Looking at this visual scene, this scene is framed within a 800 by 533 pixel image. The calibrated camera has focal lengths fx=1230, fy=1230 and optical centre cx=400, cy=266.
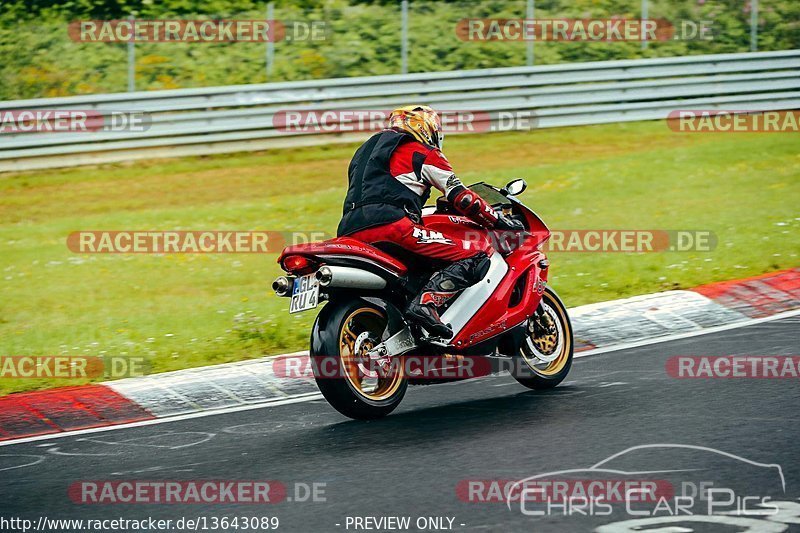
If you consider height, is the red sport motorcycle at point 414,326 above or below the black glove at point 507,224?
below

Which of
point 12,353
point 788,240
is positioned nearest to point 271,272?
point 12,353

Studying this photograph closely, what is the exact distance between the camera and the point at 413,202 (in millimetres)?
8055

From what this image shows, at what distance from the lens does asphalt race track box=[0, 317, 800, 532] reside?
5.93 m

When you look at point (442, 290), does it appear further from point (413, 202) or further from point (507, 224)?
point (507, 224)

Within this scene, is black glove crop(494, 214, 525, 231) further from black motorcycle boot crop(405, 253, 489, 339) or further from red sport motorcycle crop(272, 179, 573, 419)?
black motorcycle boot crop(405, 253, 489, 339)

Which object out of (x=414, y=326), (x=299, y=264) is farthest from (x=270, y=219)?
(x=299, y=264)

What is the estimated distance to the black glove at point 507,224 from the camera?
8516mm

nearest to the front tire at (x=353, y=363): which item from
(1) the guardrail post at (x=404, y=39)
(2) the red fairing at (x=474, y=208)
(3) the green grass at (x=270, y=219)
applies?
(2) the red fairing at (x=474, y=208)

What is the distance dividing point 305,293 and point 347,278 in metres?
0.27

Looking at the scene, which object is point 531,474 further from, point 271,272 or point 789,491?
point 271,272

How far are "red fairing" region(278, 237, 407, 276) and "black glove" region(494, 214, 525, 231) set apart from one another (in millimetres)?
982

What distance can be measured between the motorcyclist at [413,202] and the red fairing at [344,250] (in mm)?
173

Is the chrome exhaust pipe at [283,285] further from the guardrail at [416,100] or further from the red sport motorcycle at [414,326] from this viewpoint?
the guardrail at [416,100]

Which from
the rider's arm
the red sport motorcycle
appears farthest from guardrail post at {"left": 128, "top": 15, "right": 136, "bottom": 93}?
the rider's arm
